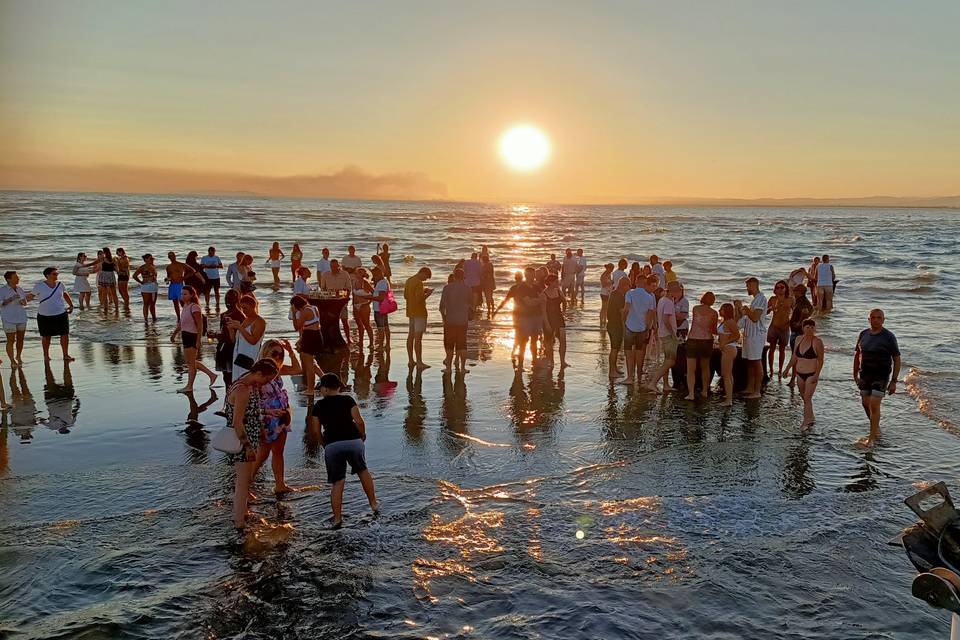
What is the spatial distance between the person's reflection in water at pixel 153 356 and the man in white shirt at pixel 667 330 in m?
8.78

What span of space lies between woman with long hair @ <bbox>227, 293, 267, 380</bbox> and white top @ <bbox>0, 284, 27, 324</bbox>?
6258 millimetres

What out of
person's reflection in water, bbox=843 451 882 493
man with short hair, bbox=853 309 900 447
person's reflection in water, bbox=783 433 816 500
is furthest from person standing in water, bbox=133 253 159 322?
person's reflection in water, bbox=843 451 882 493

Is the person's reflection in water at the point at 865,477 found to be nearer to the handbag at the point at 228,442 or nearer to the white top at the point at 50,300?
the handbag at the point at 228,442

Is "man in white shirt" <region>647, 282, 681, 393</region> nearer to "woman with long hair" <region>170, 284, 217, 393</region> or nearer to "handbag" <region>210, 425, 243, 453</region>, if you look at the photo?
"handbag" <region>210, 425, 243, 453</region>

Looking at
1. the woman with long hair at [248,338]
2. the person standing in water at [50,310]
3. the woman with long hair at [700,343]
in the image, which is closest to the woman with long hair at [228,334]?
the woman with long hair at [248,338]

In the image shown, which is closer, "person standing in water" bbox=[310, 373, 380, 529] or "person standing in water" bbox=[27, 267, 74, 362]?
"person standing in water" bbox=[310, 373, 380, 529]

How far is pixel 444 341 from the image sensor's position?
1298 centimetres

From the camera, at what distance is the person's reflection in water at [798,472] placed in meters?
8.06

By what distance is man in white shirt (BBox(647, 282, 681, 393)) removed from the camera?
12047 millimetres

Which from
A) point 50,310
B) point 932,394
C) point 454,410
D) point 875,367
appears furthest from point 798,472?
A: point 50,310

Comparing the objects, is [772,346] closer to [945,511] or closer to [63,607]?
[945,511]

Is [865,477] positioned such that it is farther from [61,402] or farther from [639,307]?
[61,402]

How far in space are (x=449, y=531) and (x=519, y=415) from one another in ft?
13.1

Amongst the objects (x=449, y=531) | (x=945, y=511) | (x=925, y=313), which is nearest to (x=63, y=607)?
(x=449, y=531)
